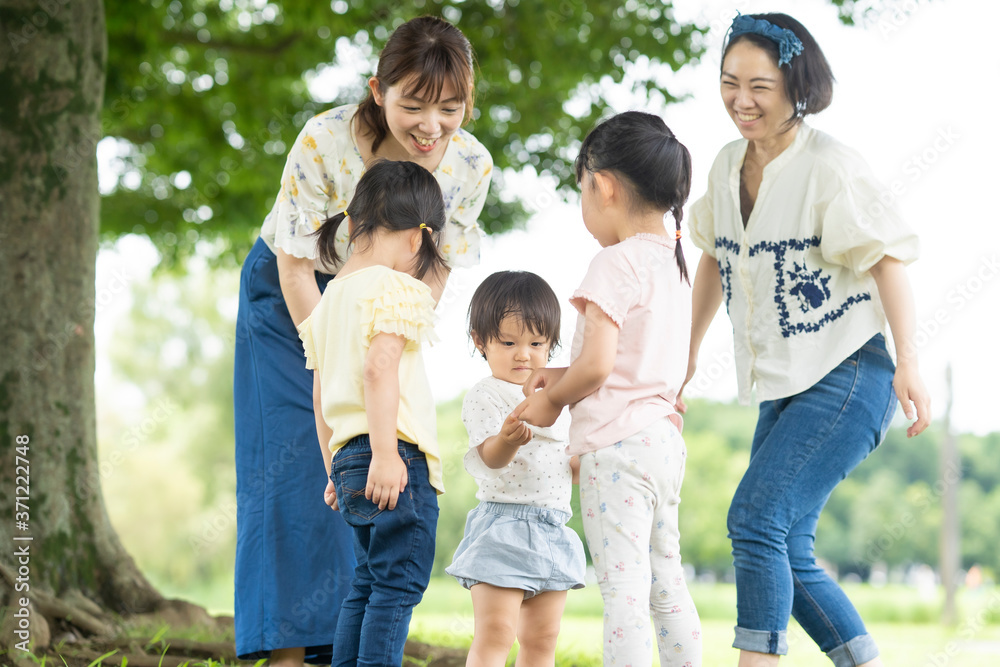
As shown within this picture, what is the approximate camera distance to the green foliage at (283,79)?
570cm

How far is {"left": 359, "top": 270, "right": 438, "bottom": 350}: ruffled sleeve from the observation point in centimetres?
203

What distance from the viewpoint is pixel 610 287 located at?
6.45 feet

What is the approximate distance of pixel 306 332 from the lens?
2281 millimetres

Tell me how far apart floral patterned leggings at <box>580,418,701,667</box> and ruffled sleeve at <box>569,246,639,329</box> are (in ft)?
0.93

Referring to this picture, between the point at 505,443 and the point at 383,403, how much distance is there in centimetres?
30

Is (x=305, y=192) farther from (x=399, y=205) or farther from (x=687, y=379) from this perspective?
(x=687, y=379)

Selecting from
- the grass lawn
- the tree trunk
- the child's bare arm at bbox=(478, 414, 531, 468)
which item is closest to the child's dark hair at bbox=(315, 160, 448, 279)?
the child's bare arm at bbox=(478, 414, 531, 468)

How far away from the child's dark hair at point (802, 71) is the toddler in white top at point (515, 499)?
0.90m

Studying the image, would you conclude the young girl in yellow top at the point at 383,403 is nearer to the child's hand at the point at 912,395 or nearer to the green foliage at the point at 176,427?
the child's hand at the point at 912,395

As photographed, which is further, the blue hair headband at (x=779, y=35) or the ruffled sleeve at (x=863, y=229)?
the blue hair headband at (x=779, y=35)

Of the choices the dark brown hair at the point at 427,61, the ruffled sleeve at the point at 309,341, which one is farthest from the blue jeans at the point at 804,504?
the dark brown hair at the point at 427,61

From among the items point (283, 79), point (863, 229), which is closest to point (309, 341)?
point (863, 229)

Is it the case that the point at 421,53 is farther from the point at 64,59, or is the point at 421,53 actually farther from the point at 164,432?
the point at 164,432

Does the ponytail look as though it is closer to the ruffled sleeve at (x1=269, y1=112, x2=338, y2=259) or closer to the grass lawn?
the ruffled sleeve at (x1=269, y1=112, x2=338, y2=259)
